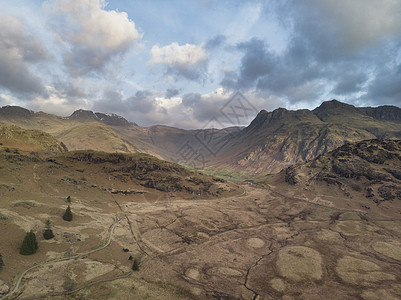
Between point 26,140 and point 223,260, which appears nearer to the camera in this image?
point 223,260

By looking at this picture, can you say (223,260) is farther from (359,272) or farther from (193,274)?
(359,272)

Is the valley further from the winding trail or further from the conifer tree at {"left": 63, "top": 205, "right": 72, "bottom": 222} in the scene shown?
the conifer tree at {"left": 63, "top": 205, "right": 72, "bottom": 222}

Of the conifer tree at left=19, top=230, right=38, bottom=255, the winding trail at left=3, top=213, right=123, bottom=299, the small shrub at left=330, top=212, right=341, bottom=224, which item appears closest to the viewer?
the winding trail at left=3, top=213, right=123, bottom=299

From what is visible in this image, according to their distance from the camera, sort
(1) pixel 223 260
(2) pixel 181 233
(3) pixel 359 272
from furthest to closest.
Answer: (2) pixel 181 233 < (1) pixel 223 260 < (3) pixel 359 272

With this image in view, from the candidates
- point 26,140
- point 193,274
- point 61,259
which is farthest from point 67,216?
point 26,140

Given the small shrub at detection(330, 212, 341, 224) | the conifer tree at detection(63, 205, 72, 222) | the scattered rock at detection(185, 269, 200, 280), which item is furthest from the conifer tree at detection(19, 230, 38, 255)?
the small shrub at detection(330, 212, 341, 224)

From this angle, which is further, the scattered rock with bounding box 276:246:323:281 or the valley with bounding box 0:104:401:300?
the scattered rock with bounding box 276:246:323:281
